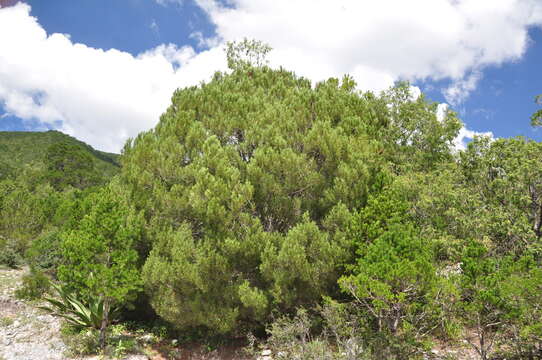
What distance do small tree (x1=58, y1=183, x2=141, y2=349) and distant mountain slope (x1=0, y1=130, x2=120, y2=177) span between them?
50.8m

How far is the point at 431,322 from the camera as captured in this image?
327 inches

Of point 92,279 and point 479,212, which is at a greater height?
point 479,212

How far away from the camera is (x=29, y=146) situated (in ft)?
203

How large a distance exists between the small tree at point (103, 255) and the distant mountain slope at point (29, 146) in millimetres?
50836

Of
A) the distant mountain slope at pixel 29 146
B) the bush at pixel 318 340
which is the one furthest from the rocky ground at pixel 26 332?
the distant mountain slope at pixel 29 146

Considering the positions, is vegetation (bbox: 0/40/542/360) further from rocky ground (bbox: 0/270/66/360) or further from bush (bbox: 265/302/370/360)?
rocky ground (bbox: 0/270/66/360)

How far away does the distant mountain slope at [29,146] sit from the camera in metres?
57.6

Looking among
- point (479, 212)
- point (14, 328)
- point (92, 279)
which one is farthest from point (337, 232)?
point (14, 328)

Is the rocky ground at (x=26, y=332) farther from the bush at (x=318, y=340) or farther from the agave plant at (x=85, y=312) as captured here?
the bush at (x=318, y=340)

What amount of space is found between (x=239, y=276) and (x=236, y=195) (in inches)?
86.5

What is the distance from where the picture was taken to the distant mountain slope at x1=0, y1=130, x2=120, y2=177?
57.6 meters

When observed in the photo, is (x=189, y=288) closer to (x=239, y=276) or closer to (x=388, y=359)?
(x=239, y=276)

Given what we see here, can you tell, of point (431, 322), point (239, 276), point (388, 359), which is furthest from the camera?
point (239, 276)

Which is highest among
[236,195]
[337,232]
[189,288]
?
[236,195]
